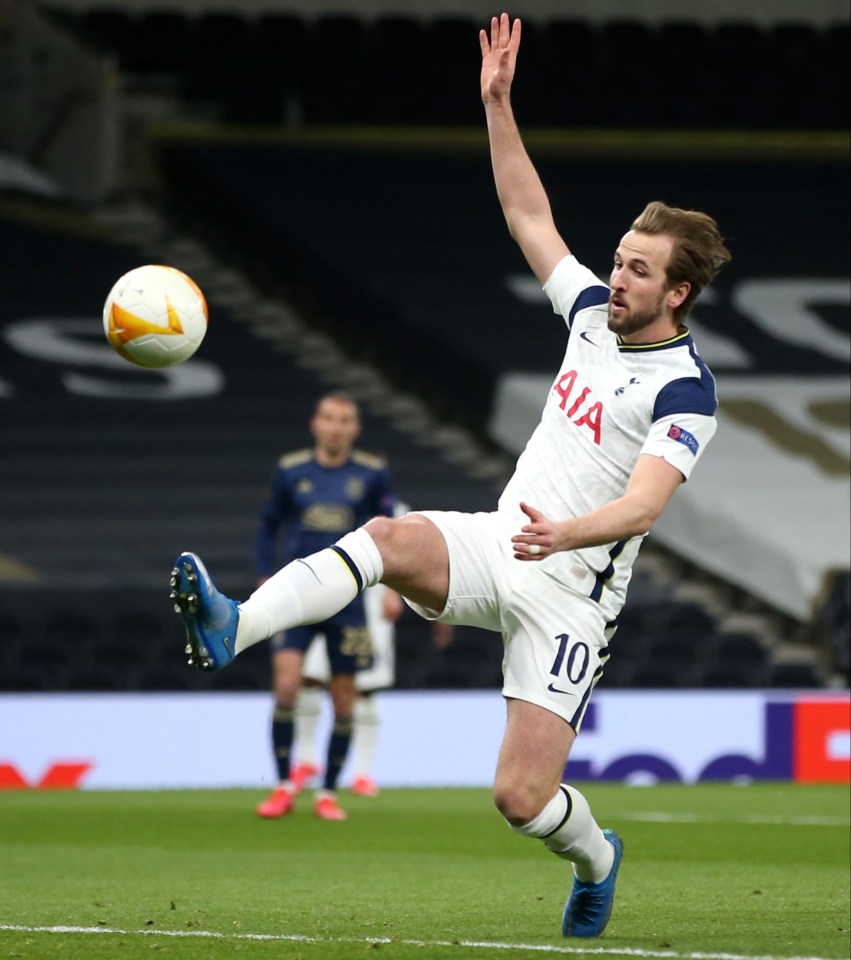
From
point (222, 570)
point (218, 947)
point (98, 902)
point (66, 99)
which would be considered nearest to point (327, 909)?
point (98, 902)

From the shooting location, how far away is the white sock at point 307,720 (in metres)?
11.1

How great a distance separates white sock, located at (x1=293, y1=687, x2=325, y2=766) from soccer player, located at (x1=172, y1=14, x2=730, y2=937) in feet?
19.2

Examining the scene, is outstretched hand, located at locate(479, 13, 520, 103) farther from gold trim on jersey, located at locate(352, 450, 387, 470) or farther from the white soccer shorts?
gold trim on jersey, located at locate(352, 450, 387, 470)

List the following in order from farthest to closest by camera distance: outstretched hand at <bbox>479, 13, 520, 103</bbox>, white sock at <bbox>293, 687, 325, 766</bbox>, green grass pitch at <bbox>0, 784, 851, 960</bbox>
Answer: white sock at <bbox>293, 687, 325, 766</bbox>, outstretched hand at <bbox>479, 13, 520, 103</bbox>, green grass pitch at <bbox>0, 784, 851, 960</bbox>

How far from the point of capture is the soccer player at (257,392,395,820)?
9.37m

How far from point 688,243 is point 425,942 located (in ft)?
6.89


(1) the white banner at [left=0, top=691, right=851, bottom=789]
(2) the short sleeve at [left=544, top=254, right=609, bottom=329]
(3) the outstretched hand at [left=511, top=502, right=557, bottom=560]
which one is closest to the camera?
(3) the outstretched hand at [left=511, top=502, right=557, bottom=560]

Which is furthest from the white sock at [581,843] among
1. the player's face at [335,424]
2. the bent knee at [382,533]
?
the player's face at [335,424]

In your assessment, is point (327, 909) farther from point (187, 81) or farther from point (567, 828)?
point (187, 81)

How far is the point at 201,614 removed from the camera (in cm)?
447

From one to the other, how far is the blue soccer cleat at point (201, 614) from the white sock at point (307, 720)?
6.54 metres

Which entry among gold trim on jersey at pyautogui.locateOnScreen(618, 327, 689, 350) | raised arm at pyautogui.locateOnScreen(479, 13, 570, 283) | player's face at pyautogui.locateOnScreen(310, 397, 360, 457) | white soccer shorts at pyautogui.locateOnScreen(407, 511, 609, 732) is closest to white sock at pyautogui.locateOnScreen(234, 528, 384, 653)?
white soccer shorts at pyautogui.locateOnScreen(407, 511, 609, 732)

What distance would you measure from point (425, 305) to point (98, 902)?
13.2m

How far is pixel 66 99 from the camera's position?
63.5ft
